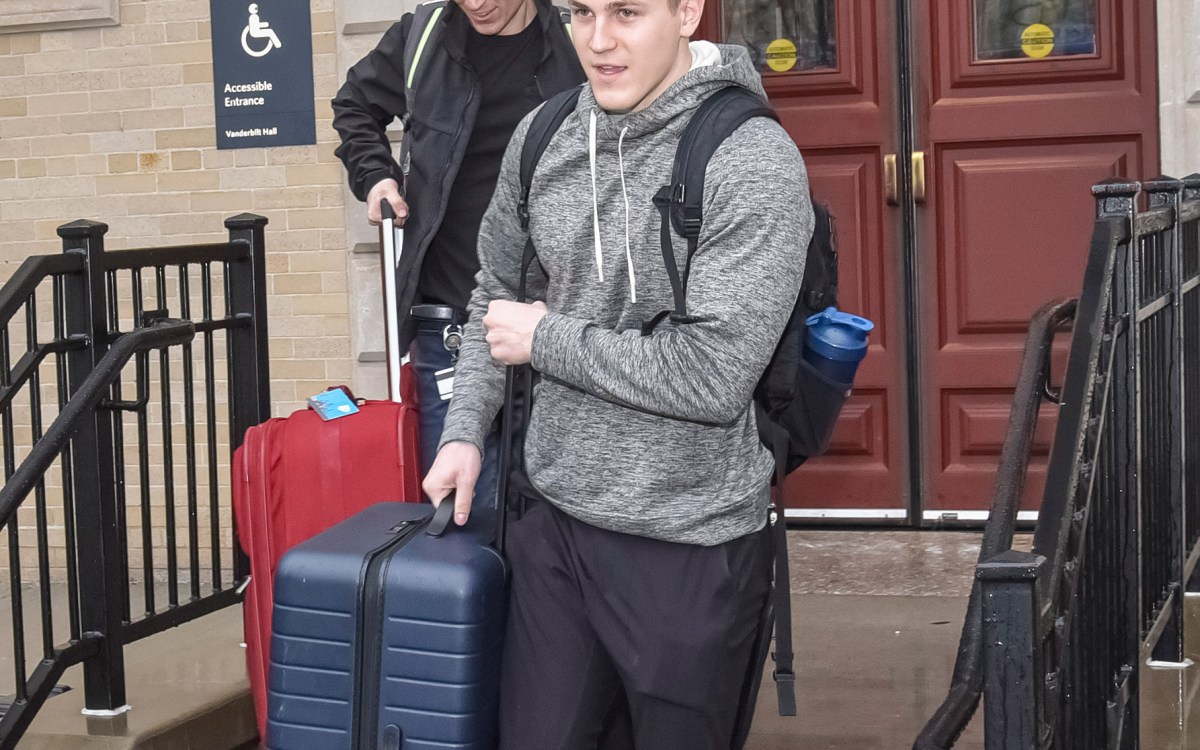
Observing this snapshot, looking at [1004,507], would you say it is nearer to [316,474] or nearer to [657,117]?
[657,117]

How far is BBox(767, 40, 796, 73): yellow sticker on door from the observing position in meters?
5.62

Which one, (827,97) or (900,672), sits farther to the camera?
(827,97)

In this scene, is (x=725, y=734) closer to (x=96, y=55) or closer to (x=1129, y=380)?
(x=1129, y=380)

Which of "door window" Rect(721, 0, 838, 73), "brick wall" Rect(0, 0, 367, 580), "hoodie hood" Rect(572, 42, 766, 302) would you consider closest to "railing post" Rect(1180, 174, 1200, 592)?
"door window" Rect(721, 0, 838, 73)

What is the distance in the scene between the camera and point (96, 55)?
609cm

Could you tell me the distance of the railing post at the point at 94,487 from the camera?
393 centimetres

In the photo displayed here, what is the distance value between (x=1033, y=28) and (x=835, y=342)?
139 inches

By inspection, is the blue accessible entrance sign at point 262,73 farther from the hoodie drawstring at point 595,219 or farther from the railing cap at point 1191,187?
the hoodie drawstring at point 595,219

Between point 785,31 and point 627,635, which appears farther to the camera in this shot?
point 785,31

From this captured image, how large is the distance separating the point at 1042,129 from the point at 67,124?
382cm

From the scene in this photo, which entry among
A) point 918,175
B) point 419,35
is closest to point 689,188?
point 419,35

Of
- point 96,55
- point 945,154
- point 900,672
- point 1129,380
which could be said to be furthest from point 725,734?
point 96,55

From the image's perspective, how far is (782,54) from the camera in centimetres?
562

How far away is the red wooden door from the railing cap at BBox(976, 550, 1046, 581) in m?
3.62
